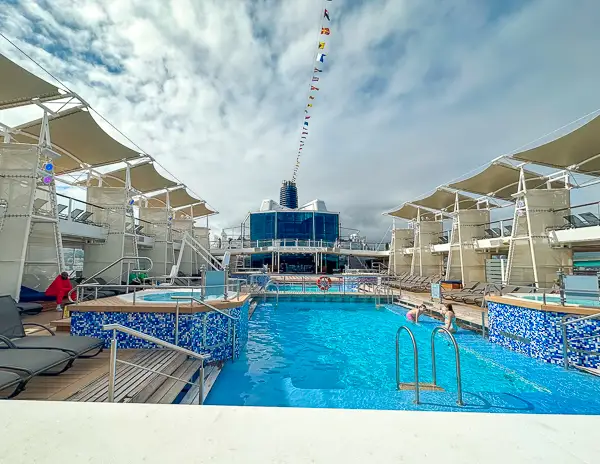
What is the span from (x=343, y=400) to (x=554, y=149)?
10853 mm

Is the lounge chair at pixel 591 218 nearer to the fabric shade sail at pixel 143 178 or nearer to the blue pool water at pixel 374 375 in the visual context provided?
the blue pool water at pixel 374 375

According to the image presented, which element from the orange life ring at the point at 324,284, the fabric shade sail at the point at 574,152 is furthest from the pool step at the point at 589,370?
the orange life ring at the point at 324,284

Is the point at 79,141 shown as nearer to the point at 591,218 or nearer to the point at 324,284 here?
the point at 324,284

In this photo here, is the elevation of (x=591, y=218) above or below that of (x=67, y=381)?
above

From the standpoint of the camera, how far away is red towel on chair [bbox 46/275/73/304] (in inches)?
314

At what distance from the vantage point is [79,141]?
11.0 meters

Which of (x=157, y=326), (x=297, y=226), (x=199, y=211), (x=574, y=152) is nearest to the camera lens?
(x=157, y=326)

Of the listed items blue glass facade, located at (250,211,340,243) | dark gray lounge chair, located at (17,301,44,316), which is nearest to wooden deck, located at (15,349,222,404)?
dark gray lounge chair, located at (17,301,44,316)

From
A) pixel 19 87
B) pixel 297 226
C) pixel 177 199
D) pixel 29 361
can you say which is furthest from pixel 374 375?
pixel 297 226

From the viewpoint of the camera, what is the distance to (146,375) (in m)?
3.82

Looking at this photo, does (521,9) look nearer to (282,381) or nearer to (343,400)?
(343,400)

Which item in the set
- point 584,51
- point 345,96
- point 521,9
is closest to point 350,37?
point 345,96

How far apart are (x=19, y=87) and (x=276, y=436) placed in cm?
1081

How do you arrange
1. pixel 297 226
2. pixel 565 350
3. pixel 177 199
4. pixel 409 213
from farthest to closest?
1. pixel 297 226
2. pixel 409 213
3. pixel 177 199
4. pixel 565 350
